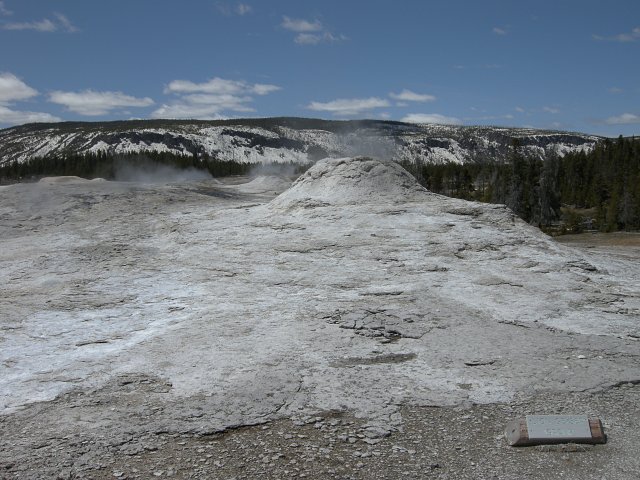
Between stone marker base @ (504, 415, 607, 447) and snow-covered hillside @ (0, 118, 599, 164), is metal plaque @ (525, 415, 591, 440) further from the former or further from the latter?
snow-covered hillside @ (0, 118, 599, 164)

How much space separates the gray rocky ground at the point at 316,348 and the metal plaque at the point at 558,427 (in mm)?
137

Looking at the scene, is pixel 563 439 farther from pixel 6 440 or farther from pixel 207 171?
pixel 207 171

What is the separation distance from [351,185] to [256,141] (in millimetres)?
143227

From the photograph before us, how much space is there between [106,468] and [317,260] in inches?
275

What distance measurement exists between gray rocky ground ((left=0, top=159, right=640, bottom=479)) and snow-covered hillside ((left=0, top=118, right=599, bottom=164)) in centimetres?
11741

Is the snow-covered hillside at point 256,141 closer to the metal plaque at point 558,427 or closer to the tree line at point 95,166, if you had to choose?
the tree line at point 95,166

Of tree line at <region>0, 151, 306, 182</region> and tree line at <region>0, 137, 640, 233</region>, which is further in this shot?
tree line at <region>0, 151, 306, 182</region>

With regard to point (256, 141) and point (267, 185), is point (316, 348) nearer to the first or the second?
point (267, 185)

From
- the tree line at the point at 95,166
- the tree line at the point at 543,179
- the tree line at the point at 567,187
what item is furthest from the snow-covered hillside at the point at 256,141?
the tree line at the point at 567,187

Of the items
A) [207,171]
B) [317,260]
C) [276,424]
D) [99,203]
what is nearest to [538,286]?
[317,260]

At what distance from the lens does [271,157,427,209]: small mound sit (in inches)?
599

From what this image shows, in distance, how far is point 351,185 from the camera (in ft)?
51.5

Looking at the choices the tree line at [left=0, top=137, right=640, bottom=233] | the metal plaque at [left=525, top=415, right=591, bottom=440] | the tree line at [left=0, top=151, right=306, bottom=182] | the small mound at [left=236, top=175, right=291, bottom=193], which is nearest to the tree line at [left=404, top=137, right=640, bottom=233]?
the tree line at [left=0, top=137, right=640, bottom=233]

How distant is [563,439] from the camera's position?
502 centimetres
